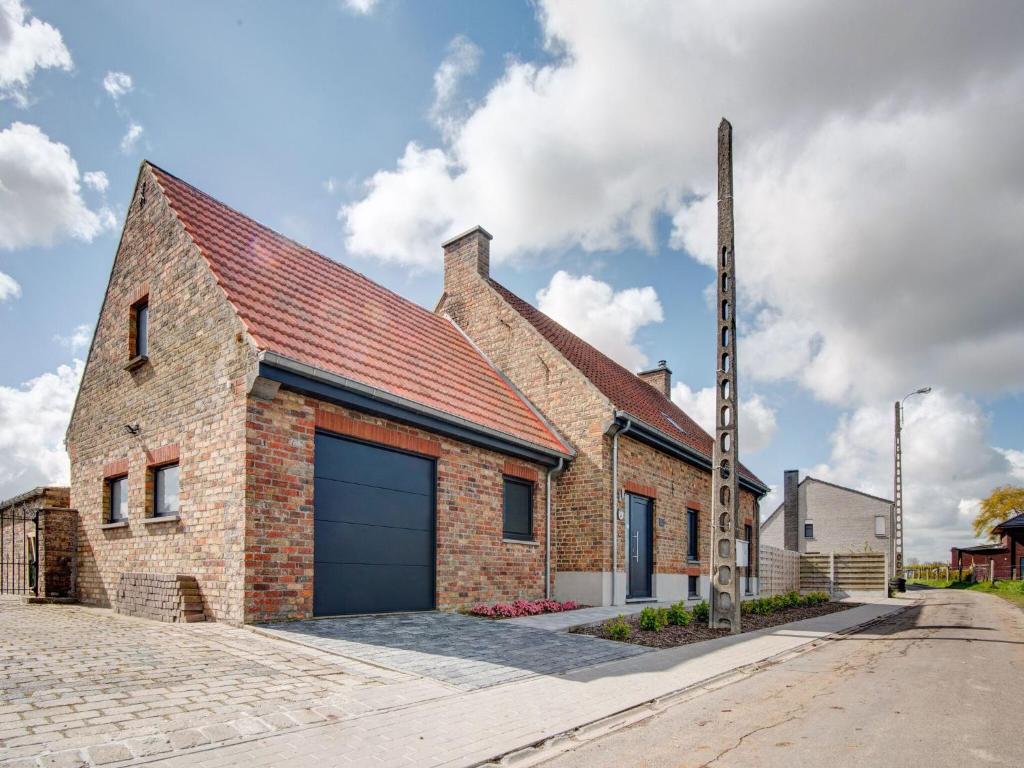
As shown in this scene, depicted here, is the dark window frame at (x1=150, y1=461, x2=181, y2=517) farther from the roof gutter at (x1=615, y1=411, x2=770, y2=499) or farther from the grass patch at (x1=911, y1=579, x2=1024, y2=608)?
the grass patch at (x1=911, y1=579, x2=1024, y2=608)

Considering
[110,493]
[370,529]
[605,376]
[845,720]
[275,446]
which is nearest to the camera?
[845,720]

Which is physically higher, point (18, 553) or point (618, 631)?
point (18, 553)

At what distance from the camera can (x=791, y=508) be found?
45.3 m

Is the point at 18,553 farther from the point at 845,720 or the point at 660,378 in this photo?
the point at 660,378

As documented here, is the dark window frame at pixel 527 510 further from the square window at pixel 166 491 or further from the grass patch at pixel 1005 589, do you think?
the grass patch at pixel 1005 589

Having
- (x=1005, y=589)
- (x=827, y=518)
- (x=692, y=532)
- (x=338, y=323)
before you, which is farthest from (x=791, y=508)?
(x=338, y=323)

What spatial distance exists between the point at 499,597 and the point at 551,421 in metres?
4.19

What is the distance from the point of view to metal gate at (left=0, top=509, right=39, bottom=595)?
522 inches

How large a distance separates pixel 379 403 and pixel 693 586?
11.8m

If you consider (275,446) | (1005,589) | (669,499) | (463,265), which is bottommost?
(1005,589)

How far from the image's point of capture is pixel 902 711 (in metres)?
5.66

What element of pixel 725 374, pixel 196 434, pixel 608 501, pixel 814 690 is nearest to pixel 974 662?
pixel 814 690

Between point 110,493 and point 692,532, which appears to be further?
point 692,532

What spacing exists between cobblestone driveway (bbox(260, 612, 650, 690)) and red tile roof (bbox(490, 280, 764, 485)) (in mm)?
6125
